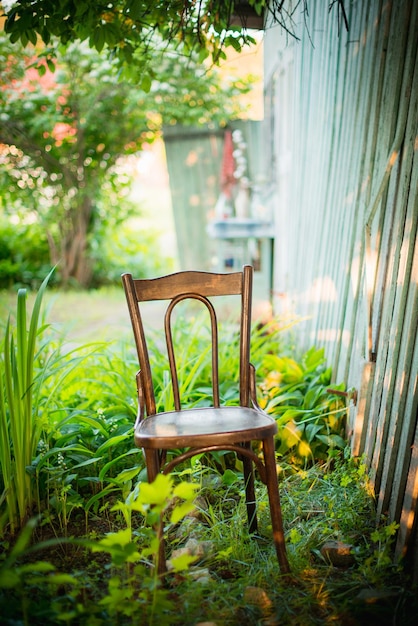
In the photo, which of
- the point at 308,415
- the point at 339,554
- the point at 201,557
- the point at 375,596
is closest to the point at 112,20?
the point at 308,415

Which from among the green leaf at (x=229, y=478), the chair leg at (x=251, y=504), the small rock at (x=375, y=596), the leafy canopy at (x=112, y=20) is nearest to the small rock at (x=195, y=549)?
the chair leg at (x=251, y=504)

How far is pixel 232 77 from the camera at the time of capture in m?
7.72

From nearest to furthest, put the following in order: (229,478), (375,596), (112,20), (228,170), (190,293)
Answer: (375,596) < (190,293) < (229,478) < (112,20) < (228,170)

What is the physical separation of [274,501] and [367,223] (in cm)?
115

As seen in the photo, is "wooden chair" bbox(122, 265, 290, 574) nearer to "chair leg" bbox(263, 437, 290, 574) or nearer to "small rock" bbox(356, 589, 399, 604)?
"chair leg" bbox(263, 437, 290, 574)

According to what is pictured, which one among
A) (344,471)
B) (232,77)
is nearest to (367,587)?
(344,471)

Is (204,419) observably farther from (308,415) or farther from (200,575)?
(308,415)

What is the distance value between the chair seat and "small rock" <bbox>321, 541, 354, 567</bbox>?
52 cm

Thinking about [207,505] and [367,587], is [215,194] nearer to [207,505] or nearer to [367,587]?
[207,505]

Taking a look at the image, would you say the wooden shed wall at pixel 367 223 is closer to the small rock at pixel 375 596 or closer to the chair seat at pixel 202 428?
the small rock at pixel 375 596

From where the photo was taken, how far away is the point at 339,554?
1.96 m

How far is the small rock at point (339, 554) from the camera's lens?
195 centimetres

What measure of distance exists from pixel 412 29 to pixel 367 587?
6.32 feet

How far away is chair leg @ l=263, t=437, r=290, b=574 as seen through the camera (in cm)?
182
